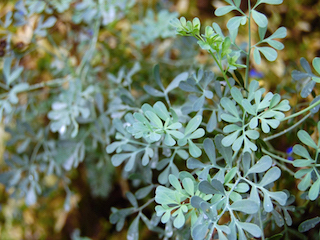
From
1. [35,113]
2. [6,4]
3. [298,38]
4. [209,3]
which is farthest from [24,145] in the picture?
[298,38]

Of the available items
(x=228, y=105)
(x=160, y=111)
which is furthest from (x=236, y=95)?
(x=160, y=111)

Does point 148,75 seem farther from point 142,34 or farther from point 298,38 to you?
point 298,38

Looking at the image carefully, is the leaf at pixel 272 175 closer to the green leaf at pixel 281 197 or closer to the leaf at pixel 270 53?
the green leaf at pixel 281 197

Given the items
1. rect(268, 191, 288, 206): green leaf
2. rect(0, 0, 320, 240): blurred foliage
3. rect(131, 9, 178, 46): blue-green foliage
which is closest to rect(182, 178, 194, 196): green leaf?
rect(268, 191, 288, 206): green leaf

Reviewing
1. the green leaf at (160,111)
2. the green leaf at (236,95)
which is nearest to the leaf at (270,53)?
the green leaf at (236,95)

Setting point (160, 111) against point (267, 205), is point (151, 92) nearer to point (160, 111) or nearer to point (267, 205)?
point (160, 111)

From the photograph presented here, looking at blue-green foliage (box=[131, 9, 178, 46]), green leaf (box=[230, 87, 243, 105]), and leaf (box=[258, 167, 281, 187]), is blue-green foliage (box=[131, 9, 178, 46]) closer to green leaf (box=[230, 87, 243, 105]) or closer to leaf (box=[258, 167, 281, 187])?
green leaf (box=[230, 87, 243, 105])
